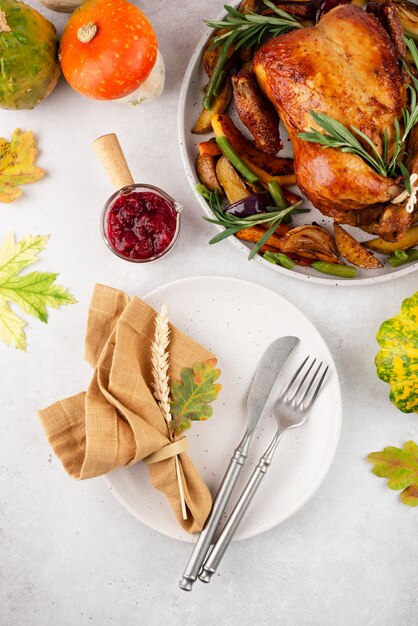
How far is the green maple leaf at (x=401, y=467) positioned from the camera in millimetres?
1893

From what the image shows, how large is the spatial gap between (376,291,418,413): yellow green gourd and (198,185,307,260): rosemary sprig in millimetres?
453

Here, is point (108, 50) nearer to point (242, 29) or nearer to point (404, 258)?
point (242, 29)

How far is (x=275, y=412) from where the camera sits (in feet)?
6.05

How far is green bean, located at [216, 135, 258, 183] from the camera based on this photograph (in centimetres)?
178

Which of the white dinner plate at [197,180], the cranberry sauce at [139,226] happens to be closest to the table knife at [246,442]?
the white dinner plate at [197,180]

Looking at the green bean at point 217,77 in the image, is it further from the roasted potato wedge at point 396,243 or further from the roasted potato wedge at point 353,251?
the roasted potato wedge at point 396,243

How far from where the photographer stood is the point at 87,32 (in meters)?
1.62

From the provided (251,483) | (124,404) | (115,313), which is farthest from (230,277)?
(251,483)

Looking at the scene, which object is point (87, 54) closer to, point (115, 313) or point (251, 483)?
point (115, 313)

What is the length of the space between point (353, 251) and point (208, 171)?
0.50m

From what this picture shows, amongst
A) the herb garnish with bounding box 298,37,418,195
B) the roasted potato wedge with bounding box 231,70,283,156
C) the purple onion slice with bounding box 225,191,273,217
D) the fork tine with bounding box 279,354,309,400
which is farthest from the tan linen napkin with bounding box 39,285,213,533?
the herb garnish with bounding box 298,37,418,195

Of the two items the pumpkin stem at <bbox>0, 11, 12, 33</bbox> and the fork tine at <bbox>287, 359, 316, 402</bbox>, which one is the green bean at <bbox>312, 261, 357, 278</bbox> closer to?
the fork tine at <bbox>287, 359, 316, 402</bbox>

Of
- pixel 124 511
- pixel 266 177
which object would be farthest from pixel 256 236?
pixel 124 511

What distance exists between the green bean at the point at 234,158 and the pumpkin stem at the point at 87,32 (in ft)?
1.45
